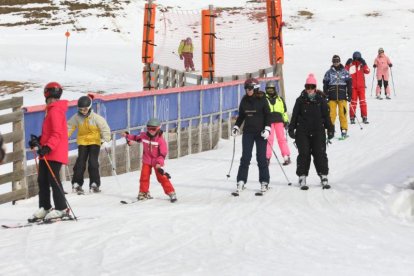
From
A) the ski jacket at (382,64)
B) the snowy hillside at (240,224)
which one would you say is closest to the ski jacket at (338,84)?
the snowy hillside at (240,224)

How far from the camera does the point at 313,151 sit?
38.9 ft

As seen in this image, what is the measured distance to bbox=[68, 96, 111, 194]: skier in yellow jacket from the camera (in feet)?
37.7

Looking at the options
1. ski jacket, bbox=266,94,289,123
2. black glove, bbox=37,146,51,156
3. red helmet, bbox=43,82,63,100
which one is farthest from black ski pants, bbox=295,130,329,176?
black glove, bbox=37,146,51,156

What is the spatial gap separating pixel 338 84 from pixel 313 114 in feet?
19.9

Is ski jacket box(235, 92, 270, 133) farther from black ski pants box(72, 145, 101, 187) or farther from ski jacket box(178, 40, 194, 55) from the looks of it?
ski jacket box(178, 40, 194, 55)

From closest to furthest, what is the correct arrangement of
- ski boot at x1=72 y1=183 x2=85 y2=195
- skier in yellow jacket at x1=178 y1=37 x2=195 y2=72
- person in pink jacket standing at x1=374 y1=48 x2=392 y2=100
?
1. ski boot at x1=72 y1=183 x2=85 y2=195
2. skier in yellow jacket at x1=178 y1=37 x2=195 y2=72
3. person in pink jacket standing at x1=374 y1=48 x2=392 y2=100

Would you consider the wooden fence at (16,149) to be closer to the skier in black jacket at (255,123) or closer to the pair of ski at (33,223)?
the pair of ski at (33,223)

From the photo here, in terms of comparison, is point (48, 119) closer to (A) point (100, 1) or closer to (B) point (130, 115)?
(B) point (130, 115)

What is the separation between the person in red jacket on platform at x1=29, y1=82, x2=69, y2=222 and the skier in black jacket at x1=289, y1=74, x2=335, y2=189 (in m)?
3.80

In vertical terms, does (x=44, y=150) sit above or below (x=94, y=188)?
above

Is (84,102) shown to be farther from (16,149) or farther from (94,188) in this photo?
(94,188)

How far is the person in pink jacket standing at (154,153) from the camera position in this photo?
10.7 meters

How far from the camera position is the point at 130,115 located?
49.1 ft

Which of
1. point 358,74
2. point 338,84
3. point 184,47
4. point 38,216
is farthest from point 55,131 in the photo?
point 184,47
